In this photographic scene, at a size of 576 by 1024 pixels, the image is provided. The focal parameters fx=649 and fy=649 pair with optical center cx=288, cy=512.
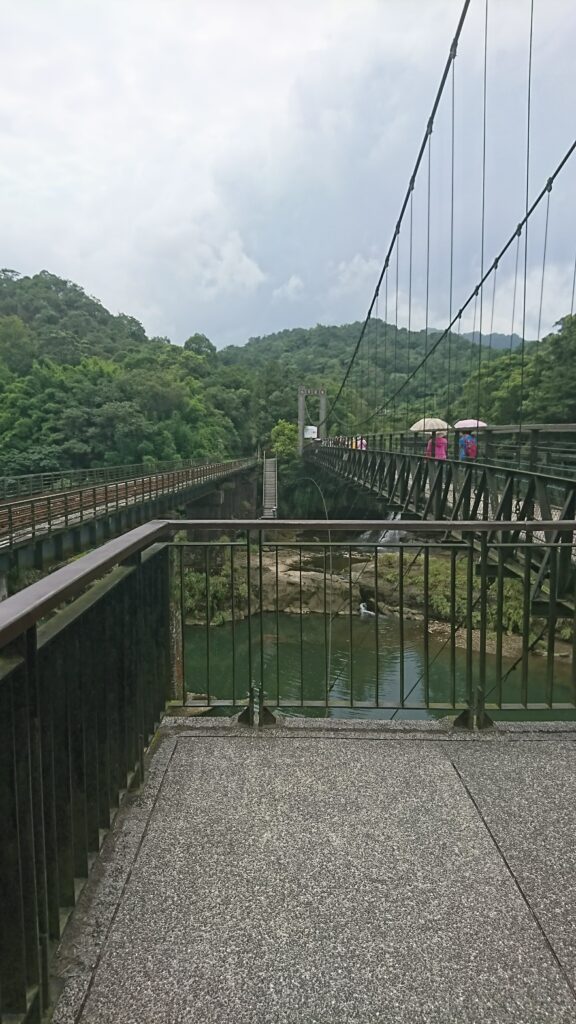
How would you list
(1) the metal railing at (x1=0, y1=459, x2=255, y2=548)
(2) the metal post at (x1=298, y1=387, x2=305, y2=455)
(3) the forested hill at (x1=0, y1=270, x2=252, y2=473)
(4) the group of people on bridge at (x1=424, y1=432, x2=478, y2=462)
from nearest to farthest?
1. (4) the group of people on bridge at (x1=424, y1=432, x2=478, y2=462)
2. (1) the metal railing at (x1=0, y1=459, x2=255, y2=548)
3. (3) the forested hill at (x1=0, y1=270, x2=252, y2=473)
4. (2) the metal post at (x1=298, y1=387, x2=305, y2=455)

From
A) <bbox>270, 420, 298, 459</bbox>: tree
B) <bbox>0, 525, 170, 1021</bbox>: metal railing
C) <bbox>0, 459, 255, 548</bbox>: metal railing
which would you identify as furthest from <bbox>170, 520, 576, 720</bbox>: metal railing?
<bbox>270, 420, 298, 459</bbox>: tree

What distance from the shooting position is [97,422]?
43.6m

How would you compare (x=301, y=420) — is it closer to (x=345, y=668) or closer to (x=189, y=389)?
(x=189, y=389)

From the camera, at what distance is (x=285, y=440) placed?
5881cm

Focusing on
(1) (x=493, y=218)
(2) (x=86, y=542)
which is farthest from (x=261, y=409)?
(2) (x=86, y=542)

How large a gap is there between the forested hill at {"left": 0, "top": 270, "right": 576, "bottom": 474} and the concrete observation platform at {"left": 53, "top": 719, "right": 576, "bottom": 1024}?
61.7 ft

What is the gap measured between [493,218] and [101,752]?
22.6 metres

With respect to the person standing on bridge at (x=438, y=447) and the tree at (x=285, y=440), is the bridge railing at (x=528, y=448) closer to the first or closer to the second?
the person standing on bridge at (x=438, y=447)

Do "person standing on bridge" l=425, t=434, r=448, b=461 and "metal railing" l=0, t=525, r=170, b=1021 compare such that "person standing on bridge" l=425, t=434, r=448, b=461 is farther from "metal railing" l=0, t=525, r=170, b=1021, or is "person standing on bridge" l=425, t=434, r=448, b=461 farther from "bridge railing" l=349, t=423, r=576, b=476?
"metal railing" l=0, t=525, r=170, b=1021

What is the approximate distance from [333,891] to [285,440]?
189ft

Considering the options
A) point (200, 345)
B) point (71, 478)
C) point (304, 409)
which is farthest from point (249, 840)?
point (200, 345)

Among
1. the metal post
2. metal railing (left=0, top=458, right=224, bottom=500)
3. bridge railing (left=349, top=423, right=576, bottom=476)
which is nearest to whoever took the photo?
bridge railing (left=349, top=423, right=576, bottom=476)

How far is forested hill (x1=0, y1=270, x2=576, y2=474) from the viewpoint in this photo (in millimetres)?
34312

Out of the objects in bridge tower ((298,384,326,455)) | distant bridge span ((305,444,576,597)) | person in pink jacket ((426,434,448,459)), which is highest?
bridge tower ((298,384,326,455))
